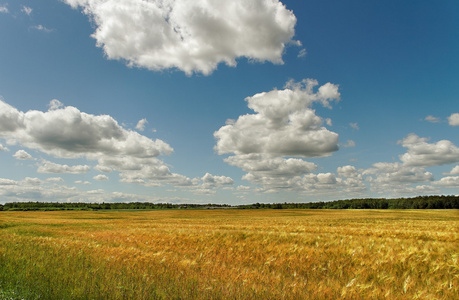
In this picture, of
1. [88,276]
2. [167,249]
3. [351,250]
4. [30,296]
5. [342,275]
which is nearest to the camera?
[30,296]

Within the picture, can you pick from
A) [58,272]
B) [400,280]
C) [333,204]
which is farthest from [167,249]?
[333,204]

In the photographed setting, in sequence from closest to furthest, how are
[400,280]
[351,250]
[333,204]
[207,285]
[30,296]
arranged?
1. [30,296]
2. [207,285]
3. [400,280]
4. [351,250]
5. [333,204]

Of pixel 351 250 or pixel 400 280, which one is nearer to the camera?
pixel 400 280

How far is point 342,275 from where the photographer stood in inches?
314

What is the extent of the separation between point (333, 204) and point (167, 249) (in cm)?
16745

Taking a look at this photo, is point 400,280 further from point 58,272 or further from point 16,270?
point 16,270

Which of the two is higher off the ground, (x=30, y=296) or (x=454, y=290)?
(x=30, y=296)

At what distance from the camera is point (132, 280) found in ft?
20.3

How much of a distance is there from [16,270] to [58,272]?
4.24 ft

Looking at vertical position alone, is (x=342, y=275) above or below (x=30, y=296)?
below

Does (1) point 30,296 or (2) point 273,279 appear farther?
(2) point 273,279

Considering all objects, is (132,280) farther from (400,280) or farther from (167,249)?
(400,280)

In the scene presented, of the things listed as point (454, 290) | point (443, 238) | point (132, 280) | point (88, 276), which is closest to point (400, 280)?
point (454, 290)

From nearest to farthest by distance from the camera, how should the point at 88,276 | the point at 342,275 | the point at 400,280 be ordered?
the point at 88,276
the point at 400,280
the point at 342,275
